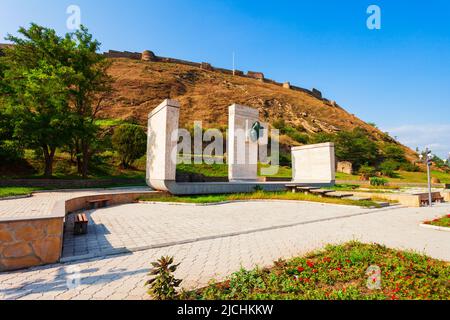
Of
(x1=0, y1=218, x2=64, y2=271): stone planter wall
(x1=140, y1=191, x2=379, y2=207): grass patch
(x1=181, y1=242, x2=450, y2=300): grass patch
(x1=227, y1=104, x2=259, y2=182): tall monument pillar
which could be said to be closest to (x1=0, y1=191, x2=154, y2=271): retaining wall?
(x1=0, y1=218, x2=64, y2=271): stone planter wall

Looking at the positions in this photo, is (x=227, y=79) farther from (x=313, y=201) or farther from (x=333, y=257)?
(x=333, y=257)

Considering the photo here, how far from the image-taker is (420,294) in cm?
300

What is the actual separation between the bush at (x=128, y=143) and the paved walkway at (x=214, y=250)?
46.3ft

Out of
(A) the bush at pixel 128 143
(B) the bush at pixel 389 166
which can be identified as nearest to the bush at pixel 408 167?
(B) the bush at pixel 389 166

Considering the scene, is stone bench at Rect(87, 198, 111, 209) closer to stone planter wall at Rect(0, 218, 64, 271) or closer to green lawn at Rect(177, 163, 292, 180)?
stone planter wall at Rect(0, 218, 64, 271)

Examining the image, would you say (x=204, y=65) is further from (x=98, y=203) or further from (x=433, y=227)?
(x=433, y=227)

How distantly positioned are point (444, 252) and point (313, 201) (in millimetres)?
7183

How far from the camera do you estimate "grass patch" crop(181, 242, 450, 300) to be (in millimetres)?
3033

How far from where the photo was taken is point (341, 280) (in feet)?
11.7

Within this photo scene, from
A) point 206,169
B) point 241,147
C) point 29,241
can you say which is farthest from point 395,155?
point 29,241

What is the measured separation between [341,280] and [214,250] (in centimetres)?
245

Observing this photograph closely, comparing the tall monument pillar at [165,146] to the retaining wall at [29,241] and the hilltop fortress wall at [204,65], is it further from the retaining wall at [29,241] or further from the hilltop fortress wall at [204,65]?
the hilltop fortress wall at [204,65]

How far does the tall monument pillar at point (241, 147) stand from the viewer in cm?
1641
